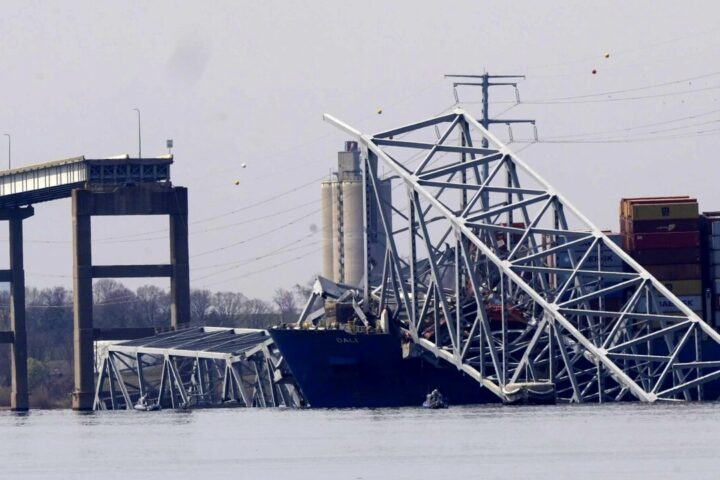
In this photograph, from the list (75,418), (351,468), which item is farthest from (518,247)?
(351,468)

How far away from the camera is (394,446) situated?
3349 inches

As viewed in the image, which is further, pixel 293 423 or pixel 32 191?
pixel 32 191

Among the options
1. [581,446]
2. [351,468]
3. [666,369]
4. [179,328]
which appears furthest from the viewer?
[179,328]

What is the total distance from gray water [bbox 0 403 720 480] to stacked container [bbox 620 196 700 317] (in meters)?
12.8

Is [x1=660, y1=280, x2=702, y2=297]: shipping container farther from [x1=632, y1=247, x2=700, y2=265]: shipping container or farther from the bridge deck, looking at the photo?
the bridge deck

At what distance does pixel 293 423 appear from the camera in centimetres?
11069

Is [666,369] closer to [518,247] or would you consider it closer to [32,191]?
[518,247]

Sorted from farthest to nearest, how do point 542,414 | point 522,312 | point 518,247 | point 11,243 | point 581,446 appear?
point 11,243 < point 522,312 < point 518,247 < point 542,414 < point 581,446

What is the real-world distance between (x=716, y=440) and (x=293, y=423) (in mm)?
32856

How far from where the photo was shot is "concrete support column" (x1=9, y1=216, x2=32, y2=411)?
170875 millimetres

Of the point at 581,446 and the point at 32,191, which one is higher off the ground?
the point at 32,191

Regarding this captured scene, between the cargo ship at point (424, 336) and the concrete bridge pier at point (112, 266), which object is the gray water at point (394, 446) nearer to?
the cargo ship at point (424, 336)

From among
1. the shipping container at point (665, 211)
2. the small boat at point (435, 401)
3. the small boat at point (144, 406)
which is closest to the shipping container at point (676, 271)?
the shipping container at point (665, 211)

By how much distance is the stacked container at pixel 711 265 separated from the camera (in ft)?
427
